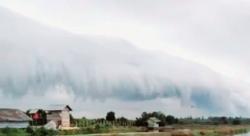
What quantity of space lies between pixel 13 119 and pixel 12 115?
2.26ft

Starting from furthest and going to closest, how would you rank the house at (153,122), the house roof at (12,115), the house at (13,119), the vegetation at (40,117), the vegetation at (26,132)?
the house at (153,122)
the vegetation at (40,117)
the house roof at (12,115)
the house at (13,119)
the vegetation at (26,132)

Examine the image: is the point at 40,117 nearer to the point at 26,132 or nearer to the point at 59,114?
the point at 59,114

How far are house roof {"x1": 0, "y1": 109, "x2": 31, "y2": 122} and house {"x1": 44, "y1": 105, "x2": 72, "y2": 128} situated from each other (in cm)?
591

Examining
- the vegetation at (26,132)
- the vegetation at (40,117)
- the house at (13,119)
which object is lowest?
the vegetation at (26,132)

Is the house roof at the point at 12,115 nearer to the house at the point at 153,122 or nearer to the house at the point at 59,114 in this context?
the house at the point at 59,114

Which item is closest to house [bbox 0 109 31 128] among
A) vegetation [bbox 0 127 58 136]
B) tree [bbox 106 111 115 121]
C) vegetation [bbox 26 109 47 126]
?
vegetation [bbox 0 127 58 136]

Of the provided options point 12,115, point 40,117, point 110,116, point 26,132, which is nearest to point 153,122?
point 110,116

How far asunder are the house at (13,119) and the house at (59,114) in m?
6.02

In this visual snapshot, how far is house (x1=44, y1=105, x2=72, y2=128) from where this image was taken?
38.9 m

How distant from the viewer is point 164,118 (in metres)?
49.0

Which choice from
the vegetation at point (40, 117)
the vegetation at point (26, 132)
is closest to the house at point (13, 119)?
the vegetation at point (26, 132)

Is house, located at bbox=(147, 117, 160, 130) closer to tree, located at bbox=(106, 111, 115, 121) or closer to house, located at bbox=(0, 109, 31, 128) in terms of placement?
tree, located at bbox=(106, 111, 115, 121)

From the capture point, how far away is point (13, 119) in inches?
1226

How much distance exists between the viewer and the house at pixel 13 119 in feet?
99.5
